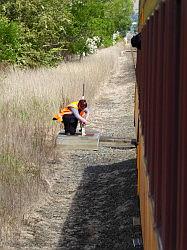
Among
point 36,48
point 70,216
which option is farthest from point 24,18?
point 70,216

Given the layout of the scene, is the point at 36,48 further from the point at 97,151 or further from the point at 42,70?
the point at 97,151

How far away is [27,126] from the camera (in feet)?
35.1

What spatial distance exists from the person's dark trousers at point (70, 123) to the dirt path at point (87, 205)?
0.47 metres

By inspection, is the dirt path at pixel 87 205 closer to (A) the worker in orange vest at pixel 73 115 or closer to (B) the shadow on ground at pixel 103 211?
(B) the shadow on ground at pixel 103 211

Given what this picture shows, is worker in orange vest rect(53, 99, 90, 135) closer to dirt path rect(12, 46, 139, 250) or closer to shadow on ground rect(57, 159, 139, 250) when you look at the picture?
dirt path rect(12, 46, 139, 250)

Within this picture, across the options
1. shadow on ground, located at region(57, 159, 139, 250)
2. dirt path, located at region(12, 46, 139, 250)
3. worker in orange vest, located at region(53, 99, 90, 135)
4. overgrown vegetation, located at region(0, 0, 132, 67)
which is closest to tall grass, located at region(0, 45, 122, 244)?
dirt path, located at region(12, 46, 139, 250)

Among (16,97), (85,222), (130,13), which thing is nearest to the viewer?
(85,222)

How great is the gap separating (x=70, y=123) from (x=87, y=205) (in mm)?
3597

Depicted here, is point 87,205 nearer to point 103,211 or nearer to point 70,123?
point 103,211

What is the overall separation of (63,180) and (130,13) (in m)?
58.0

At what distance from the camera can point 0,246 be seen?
592 centimetres

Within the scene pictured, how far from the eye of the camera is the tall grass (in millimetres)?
7082

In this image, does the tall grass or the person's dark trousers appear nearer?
the tall grass

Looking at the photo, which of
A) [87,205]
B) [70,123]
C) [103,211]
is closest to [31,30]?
[70,123]
